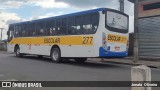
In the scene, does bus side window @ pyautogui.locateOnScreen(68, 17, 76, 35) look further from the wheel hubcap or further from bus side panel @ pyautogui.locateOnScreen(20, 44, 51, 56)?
bus side panel @ pyautogui.locateOnScreen(20, 44, 51, 56)

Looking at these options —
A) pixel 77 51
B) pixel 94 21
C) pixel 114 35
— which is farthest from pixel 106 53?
pixel 77 51

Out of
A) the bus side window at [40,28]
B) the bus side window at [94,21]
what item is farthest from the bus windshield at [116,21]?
the bus side window at [40,28]

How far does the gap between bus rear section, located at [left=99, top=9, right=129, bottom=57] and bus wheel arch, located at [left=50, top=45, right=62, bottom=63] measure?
3.76 metres

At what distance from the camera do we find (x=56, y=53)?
1944cm

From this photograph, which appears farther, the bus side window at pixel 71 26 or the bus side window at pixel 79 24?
the bus side window at pixel 71 26

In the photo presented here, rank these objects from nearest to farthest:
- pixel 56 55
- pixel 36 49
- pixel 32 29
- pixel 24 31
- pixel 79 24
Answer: pixel 79 24, pixel 56 55, pixel 36 49, pixel 32 29, pixel 24 31

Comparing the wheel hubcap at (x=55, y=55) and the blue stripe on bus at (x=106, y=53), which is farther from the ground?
the blue stripe on bus at (x=106, y=53)

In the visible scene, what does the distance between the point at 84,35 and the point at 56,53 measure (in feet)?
10.5

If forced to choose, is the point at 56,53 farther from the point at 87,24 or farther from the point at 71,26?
the point at 87,24

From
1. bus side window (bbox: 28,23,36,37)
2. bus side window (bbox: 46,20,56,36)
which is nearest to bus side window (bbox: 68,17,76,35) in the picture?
bus side window (bbox: 46,20,56,36)

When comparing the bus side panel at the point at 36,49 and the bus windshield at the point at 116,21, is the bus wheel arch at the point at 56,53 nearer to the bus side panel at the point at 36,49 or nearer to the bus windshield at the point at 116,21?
the bus side panel at the point at 36,49

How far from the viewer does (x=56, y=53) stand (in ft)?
63.8

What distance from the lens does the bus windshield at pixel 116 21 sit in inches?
649

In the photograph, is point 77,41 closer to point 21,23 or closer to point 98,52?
point 98,52
